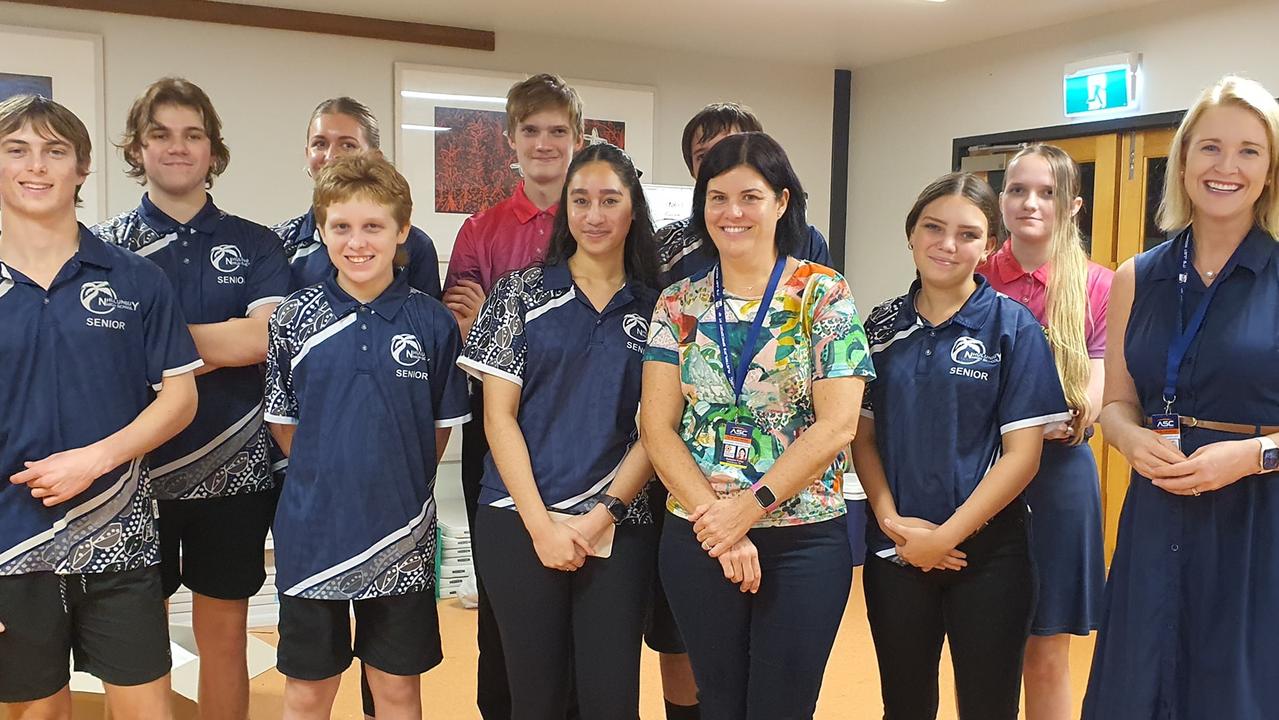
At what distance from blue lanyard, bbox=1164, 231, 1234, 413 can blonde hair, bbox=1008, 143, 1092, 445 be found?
48 centimetres

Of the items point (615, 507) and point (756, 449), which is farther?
point (615, 507)

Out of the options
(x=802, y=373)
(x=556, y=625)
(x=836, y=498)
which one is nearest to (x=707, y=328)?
(x=802, y=373)

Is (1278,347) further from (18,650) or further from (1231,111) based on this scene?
(18,650)

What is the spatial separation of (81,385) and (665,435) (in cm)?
122

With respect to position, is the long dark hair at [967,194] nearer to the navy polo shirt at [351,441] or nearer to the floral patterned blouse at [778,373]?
the floral patterned blouse at [778,373]

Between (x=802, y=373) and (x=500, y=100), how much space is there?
13.1 feet

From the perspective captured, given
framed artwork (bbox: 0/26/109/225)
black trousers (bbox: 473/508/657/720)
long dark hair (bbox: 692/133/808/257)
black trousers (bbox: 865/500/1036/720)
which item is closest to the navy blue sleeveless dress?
black trousers (bbox: 865/500/1036/720)

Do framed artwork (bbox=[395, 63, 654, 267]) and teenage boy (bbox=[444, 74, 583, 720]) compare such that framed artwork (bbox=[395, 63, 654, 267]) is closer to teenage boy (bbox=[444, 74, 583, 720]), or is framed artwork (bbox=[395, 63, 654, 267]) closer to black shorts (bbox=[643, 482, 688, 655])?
teenage boy (bbox=[444, 74, 583, 720])

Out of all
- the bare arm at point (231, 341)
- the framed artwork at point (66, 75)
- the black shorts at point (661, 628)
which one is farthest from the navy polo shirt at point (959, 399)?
the framed artwork at point (66, 75)

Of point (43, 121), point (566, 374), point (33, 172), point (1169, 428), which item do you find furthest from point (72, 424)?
point (1169, 428)

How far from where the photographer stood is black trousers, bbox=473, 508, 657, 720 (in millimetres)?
2150

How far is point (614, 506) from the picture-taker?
2141 mm

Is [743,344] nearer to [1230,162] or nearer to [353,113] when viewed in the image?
[1230,162]

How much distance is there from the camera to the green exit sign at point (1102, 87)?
15.9ft
